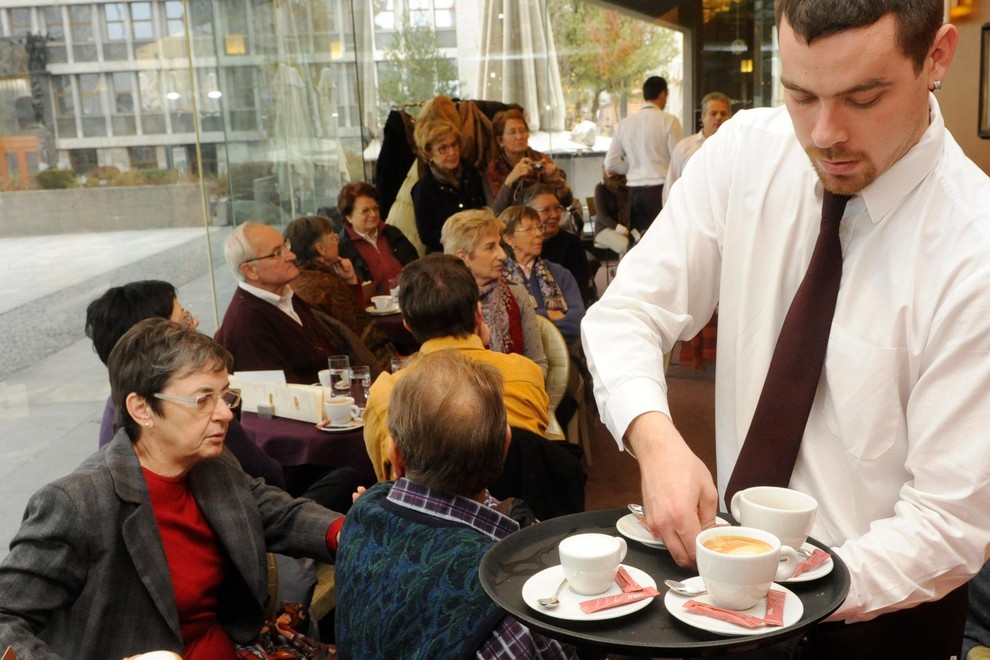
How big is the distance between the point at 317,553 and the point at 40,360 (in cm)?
210

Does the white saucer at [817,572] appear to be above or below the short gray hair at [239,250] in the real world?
below

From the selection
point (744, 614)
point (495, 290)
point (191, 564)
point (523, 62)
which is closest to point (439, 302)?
point (495, 290)

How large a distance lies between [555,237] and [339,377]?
326 cm

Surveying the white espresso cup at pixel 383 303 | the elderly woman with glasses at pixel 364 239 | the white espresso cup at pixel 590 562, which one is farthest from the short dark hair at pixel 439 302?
the elderly woman with glasses at pixel 364 239

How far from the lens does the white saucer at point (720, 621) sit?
97cm

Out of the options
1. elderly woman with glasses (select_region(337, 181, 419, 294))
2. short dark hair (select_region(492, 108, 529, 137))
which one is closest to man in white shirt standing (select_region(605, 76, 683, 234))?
short dark hair (select_region(492, 108, 529, 137))

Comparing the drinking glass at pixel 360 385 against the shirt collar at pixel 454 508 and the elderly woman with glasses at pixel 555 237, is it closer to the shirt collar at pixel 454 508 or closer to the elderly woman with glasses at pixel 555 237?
the shirt collar at pixel 454 508

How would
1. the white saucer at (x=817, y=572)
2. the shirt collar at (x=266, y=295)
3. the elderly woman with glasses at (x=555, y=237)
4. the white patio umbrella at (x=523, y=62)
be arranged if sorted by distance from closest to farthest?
the white saucer at (x=817, y=572) → the shirt collar at (x=266, y=295) → the elderly woman with glasses at (x=555, y=237) → the white patio umbrella at (x=523, y=62)

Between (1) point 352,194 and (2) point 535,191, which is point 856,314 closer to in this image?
(2) point 535,191

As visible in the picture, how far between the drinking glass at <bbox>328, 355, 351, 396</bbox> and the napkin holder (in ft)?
0.55

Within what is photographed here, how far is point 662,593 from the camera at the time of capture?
3.56ft

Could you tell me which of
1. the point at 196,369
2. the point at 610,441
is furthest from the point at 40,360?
the point at 610,441

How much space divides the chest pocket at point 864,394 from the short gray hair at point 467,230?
3.81m

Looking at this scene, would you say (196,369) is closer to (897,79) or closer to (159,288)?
(159,288)
